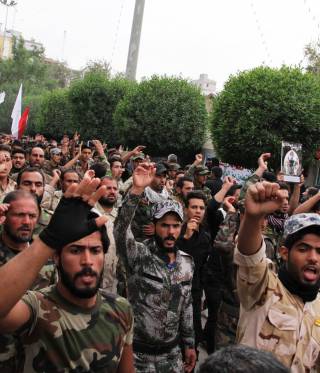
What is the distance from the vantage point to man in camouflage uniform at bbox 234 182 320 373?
2.45 metres

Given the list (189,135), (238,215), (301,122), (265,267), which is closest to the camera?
(265,267)

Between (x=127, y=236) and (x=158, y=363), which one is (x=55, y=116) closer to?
(x=127, y=236)

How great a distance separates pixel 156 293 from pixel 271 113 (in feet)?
32.7

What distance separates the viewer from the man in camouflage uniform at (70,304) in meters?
1.94

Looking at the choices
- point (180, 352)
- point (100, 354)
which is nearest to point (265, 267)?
point (100, 354)

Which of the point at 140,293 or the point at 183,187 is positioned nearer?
the point at 140,293

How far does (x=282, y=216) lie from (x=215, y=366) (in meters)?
4.88

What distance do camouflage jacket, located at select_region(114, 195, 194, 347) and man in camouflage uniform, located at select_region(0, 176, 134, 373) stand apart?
3.35 feet

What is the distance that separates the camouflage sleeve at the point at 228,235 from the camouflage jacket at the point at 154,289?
0.68 metres

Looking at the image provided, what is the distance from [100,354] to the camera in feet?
7.42

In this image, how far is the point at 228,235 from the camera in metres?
4.39

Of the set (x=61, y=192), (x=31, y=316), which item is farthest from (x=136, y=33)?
(x=31, y=316)

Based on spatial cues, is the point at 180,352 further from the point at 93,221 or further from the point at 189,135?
the point at 189,135

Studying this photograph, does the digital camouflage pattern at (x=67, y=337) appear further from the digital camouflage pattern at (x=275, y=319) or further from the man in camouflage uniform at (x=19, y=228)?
the man in camouflage uniform at (x=19, y=228)
